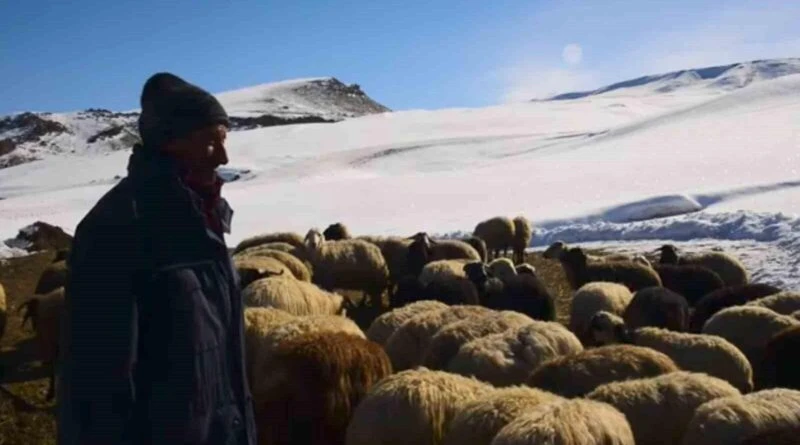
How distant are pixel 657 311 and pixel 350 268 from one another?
573 cm

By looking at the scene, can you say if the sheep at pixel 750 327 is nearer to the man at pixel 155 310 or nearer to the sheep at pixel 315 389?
the sheep at pixel 315 389

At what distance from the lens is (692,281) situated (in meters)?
12.8

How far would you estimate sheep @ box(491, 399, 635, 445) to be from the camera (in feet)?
15.8

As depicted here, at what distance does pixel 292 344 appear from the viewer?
6.83m

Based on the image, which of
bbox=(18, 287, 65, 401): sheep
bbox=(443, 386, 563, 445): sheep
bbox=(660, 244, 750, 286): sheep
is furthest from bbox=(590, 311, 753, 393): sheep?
bbox=(660, 244, 750, 286): sheep

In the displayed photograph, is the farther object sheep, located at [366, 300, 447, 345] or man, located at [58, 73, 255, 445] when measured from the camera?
sheep, located at [366, 300, 447, 345]

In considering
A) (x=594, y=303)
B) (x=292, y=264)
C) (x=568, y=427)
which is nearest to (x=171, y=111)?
(x=568, y=427)

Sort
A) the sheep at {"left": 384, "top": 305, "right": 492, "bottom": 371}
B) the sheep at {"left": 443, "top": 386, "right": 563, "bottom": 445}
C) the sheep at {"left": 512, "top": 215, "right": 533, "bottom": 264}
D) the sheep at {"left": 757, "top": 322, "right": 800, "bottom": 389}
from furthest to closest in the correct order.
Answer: the sheep at {"left": 512, "top": 215, "right": 533, "bottom": 264} → the sheep at {"left": 384, "top": 305, "right": 492, "bottom": 371} → the sheep at {"left": 757, "top": 322, "right": 800, "bottom": 389} → the sheep at {"left": 443, "top": 386, "right": 563, "bottom": 445}

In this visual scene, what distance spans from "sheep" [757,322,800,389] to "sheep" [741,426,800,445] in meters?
2.86

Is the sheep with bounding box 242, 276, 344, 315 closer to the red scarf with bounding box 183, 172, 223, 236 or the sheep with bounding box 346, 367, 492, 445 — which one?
the sheep with bounding box 346, 367, 492, 445

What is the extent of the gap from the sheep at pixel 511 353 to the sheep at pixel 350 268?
672cm

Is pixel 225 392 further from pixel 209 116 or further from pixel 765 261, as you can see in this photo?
pixel 765 261

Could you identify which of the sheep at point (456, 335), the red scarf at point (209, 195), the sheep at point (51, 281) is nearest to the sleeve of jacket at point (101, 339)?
the red scarf at point (209, 195)

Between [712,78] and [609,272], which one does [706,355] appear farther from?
[712,78]
